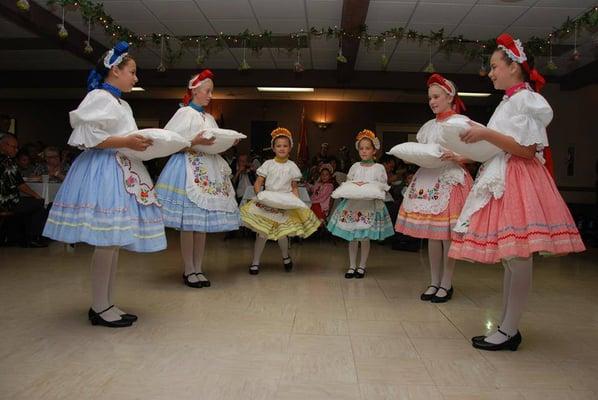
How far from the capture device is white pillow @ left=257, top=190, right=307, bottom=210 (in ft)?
13.5

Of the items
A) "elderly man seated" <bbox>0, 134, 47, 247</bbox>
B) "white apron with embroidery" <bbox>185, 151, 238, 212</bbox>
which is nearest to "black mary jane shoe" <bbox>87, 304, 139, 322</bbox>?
"white apron with embroidery" <bbox>185, 151, 238, 212</bbox>

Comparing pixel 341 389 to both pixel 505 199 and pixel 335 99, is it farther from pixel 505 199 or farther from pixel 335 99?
pixel 335 99

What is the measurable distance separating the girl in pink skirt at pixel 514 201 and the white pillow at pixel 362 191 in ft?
5.21

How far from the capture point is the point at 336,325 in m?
2.78

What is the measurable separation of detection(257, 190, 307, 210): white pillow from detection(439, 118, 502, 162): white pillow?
5.93 ft

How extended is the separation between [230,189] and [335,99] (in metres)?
8.41

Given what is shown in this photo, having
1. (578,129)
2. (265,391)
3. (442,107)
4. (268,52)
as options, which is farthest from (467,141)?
(578,129)

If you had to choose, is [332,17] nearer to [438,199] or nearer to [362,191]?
[362,191]

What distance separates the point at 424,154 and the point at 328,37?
352 centimetres

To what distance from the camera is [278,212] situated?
4285 mm

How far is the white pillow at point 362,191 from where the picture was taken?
4.07m

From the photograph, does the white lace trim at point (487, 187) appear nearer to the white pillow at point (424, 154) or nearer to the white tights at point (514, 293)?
the white tights at point (514, 293)

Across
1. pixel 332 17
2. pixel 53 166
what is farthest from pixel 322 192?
pixel 53 166

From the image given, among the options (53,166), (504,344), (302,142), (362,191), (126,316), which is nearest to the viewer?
(504,344)
